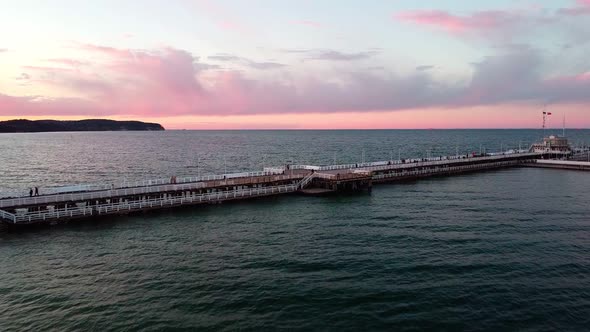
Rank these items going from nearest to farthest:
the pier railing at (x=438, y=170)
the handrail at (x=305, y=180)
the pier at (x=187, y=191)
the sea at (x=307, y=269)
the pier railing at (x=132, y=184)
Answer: the sea at (x=307, y=269), the pier at (x=187, y=191), the pier railing at (x=132, y=184), the handrail at (x=305, y=180), the pier railing at (x=438, y=170)

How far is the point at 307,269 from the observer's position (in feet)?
115

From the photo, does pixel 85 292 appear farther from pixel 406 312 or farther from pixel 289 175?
pixel 289 175

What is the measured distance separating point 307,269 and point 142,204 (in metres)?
29.5

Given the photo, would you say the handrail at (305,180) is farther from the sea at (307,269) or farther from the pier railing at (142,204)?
the sea at (307,269)

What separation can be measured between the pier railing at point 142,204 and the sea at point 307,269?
Answer: 1.56 meters

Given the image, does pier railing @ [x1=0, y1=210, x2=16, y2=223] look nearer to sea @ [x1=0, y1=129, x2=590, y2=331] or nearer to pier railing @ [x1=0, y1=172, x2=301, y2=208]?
sea @ [x1=0, y1=129, x2=590, y2=331]

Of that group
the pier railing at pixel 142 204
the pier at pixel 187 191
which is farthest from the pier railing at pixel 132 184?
the pier railing at pixel 142 204

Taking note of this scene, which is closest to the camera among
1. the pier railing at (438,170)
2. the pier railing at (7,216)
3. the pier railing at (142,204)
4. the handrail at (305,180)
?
the pier railing at (7,216)

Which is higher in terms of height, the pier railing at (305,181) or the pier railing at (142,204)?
the pier railing at (305,181)

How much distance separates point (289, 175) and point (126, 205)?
29.4 metres

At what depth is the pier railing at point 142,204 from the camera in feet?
157

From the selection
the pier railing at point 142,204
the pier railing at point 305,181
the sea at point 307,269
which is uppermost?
the pier railing at point 305,181

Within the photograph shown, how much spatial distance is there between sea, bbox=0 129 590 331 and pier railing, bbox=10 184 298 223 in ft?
5.11

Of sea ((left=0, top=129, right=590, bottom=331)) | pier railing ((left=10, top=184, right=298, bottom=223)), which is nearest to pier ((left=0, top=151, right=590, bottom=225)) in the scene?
pier railing ((left=10, top=184, right=298, bottom=223))
